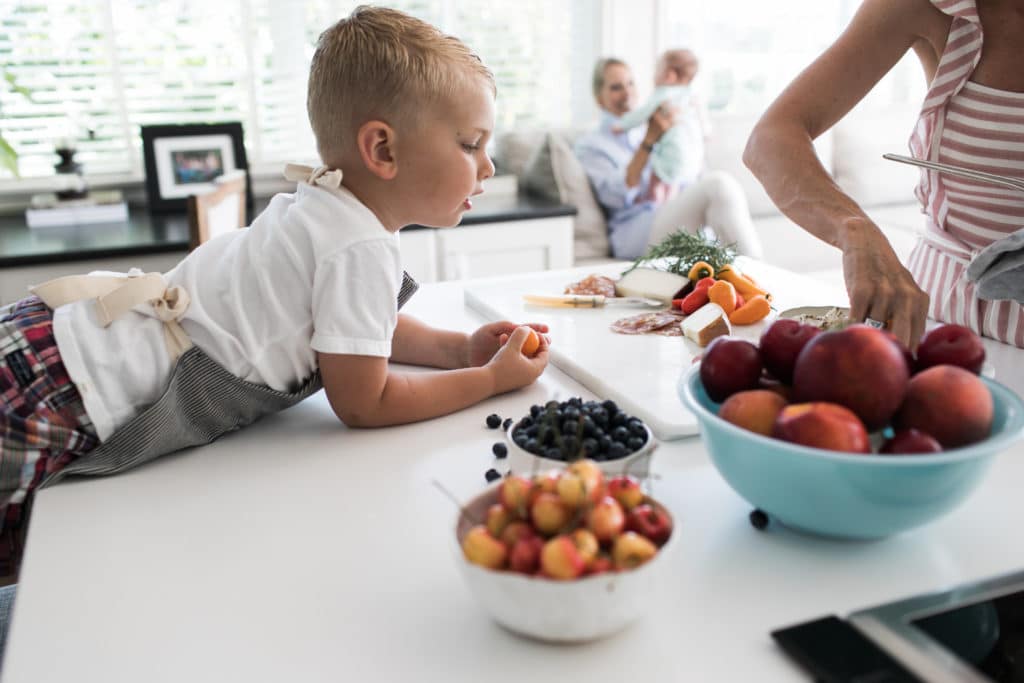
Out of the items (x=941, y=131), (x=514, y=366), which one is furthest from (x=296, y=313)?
(x=941, y=131)

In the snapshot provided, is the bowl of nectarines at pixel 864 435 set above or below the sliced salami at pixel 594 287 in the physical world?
above

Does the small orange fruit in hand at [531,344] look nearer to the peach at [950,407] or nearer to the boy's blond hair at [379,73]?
the boy's blond hair at [379,73]

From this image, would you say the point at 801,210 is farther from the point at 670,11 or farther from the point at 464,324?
the point at 670,11

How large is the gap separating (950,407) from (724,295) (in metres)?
0.69

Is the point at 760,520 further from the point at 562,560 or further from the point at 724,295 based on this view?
the point at 724,295

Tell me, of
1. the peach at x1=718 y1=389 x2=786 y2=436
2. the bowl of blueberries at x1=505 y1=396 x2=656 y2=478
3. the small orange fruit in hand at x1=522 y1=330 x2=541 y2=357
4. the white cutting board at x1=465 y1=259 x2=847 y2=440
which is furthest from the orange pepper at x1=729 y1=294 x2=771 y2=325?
the peach at x1=718 y1=389 x2=786 y2=436

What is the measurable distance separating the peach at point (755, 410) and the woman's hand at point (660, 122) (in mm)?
3069

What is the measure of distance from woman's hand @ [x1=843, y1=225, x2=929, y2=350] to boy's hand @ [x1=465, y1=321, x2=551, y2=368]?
0.41 m

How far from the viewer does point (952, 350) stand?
2.35 feet

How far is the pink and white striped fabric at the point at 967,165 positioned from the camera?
1.26 metres

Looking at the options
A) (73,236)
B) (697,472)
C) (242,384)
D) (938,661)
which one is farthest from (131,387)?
(73,236)

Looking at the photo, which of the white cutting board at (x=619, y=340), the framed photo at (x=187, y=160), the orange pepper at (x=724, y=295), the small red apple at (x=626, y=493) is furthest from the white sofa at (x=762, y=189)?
the small red apple at (x=626, y=493)

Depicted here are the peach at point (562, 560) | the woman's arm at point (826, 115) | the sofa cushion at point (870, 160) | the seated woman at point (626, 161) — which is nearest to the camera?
the peach at point (562, 560)

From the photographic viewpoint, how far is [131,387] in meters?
Answer: 1.00
